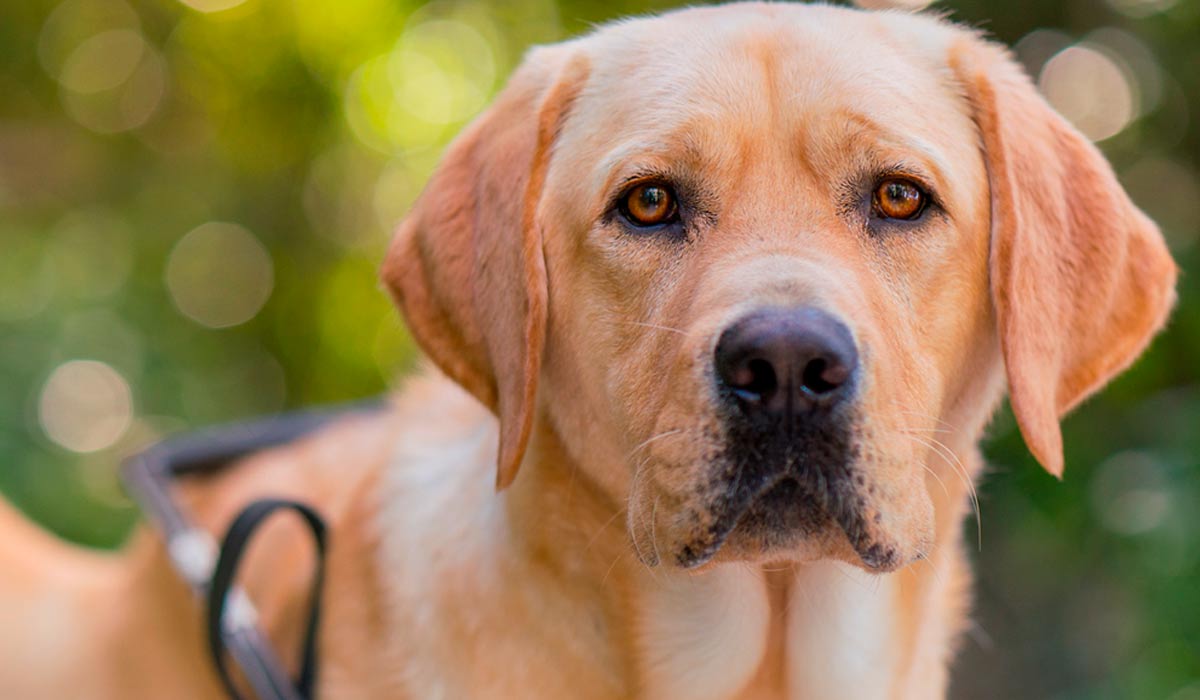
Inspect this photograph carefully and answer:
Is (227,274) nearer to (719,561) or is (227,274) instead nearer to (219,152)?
(219,152)

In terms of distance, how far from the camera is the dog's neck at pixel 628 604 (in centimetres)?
230

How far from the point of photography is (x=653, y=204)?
7.44 ft

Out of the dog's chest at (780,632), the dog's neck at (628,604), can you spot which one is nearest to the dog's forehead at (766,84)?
the dog's neck at (628,604)

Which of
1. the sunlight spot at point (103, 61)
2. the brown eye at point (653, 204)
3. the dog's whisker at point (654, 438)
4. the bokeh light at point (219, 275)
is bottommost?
the bokeh light at point (219, 275)

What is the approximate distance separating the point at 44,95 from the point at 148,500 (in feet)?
16.2

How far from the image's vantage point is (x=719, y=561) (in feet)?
6.75

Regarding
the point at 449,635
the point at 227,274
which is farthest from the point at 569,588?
the point at 227,274

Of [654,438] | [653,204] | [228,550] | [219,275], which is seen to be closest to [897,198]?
[653,204]

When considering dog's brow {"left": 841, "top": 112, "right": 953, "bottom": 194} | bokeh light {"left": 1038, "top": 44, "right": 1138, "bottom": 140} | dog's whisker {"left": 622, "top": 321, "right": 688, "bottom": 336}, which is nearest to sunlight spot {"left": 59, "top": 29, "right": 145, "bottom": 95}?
bokeh light {"left": 1038, "top": 44, "right": 1138, "bottom": 140}

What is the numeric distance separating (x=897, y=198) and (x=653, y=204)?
485 millimetres

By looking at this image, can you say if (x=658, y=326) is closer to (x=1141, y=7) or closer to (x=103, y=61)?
(x=1141, y=7)

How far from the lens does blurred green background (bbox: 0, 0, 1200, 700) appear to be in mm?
4543

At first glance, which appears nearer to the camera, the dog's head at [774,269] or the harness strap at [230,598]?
the dog's head at [774,269]

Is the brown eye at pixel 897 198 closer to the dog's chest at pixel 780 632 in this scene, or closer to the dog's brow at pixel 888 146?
the dog's brow at pixel 888 146
